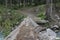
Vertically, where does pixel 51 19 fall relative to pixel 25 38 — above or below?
below

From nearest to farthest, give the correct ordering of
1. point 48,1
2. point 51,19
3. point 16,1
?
1. point 51,19
2. point 48,1
3. point 16,1

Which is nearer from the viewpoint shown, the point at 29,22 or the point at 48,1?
the point at 29,22

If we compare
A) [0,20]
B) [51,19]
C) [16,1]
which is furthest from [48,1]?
[16,1]

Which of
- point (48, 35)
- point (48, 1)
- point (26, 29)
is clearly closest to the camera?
point (26, 29)

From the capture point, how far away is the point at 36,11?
3052cm

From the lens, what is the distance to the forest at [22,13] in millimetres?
19163

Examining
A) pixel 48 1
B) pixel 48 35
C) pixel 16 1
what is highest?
pixel 48 35

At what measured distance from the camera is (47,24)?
73.5 feet

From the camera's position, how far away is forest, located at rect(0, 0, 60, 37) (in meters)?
19.2

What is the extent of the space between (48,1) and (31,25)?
1850 cm

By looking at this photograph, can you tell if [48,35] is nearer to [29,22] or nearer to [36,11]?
[29,22]

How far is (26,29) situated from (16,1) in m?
30.7

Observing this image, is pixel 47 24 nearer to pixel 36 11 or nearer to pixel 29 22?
pixel 36 11

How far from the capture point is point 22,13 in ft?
92.4
